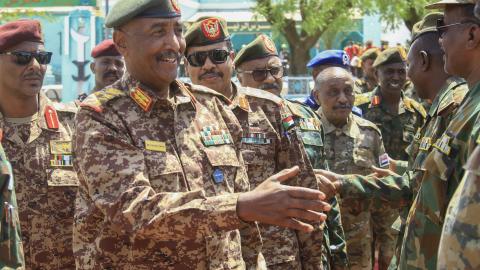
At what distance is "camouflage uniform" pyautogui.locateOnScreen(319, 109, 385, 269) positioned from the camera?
302 inches

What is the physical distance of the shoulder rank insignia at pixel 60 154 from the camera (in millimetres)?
5492

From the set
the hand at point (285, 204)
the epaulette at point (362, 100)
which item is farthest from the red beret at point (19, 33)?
the epaulette at point (362, 100)

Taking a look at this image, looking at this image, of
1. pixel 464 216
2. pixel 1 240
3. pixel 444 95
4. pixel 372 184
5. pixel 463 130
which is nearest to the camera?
pixel 464 216

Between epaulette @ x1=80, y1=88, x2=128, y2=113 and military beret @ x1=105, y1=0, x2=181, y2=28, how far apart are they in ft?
1.01

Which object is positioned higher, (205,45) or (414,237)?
(205,45)

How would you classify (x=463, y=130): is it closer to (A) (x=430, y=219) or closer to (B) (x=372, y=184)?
(A) (x=430, y=219)

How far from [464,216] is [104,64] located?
580cm

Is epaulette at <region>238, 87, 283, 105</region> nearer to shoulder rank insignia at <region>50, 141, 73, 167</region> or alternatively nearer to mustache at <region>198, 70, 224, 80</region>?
mustache at <region>198, 70, 224, 80</region>

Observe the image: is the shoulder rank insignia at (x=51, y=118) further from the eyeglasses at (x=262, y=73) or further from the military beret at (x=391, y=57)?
the military beret at (x=391, y=57)

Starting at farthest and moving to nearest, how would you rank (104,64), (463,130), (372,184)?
(104,64)
(372,184)
(463,130)

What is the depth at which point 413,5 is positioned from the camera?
84.2ft

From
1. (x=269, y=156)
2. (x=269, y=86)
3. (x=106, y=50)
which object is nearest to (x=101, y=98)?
(x=269, y=156)

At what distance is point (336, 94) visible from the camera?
301 inches

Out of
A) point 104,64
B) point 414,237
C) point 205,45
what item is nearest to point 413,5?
point 104,64
